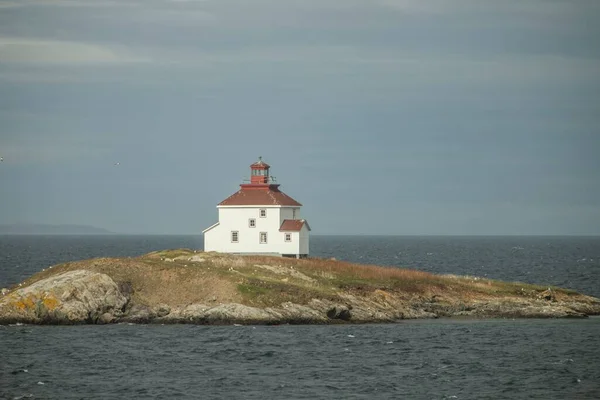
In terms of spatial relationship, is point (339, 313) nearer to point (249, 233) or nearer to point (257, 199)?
point (249, 233)

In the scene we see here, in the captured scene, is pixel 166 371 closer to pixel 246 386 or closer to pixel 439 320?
pixel 246 386

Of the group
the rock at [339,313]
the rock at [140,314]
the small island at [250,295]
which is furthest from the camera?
the rock at [339,313]

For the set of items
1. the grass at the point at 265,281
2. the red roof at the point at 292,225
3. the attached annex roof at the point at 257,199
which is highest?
the attached annex roof at the point at 257,199

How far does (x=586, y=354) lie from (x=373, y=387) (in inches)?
613

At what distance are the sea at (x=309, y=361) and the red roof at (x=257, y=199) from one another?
78.2ft

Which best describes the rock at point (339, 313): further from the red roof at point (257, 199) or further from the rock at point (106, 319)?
the red roof at point (257, 199)

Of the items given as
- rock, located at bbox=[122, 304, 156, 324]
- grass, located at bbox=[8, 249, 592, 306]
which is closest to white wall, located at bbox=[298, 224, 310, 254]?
grass, located at bbox=[8, 249, 592, 306]

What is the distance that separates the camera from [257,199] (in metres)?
87.1

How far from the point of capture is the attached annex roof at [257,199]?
8662 cm

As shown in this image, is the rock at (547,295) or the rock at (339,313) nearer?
the rock at (339,313)

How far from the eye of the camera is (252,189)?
292 ft

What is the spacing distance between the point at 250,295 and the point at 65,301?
12.3 metres

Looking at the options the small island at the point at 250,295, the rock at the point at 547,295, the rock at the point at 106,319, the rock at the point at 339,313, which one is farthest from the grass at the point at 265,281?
the rock at the point at 106,319

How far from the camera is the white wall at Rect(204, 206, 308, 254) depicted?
86062mm
